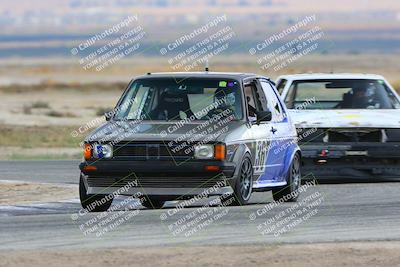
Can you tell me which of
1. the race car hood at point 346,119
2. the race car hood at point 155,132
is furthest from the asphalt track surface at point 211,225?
the race car hood at point 346,119

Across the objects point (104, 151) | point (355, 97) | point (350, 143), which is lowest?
point (350, 143)

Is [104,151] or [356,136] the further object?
[356,136]

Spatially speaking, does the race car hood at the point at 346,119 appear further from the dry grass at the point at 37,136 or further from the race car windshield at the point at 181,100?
the dry grass at the point at 37,136

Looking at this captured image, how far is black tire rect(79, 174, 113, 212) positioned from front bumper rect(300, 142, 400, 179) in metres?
4.87

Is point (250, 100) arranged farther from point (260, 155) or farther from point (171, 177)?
point (171, 177)

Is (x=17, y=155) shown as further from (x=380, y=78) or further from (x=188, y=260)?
(x=188, y=260)

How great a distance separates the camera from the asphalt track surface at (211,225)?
11.7 m

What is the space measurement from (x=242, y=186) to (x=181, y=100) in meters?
1.35

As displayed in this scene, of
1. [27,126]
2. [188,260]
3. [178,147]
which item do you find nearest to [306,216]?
[178,147]

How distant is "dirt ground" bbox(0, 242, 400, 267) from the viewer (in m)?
10.3

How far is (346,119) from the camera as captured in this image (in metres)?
19.0

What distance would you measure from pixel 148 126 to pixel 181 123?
0.38 meters

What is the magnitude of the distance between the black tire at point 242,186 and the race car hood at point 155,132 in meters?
0.44

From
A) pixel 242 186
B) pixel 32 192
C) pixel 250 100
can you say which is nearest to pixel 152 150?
pixel 242 186
